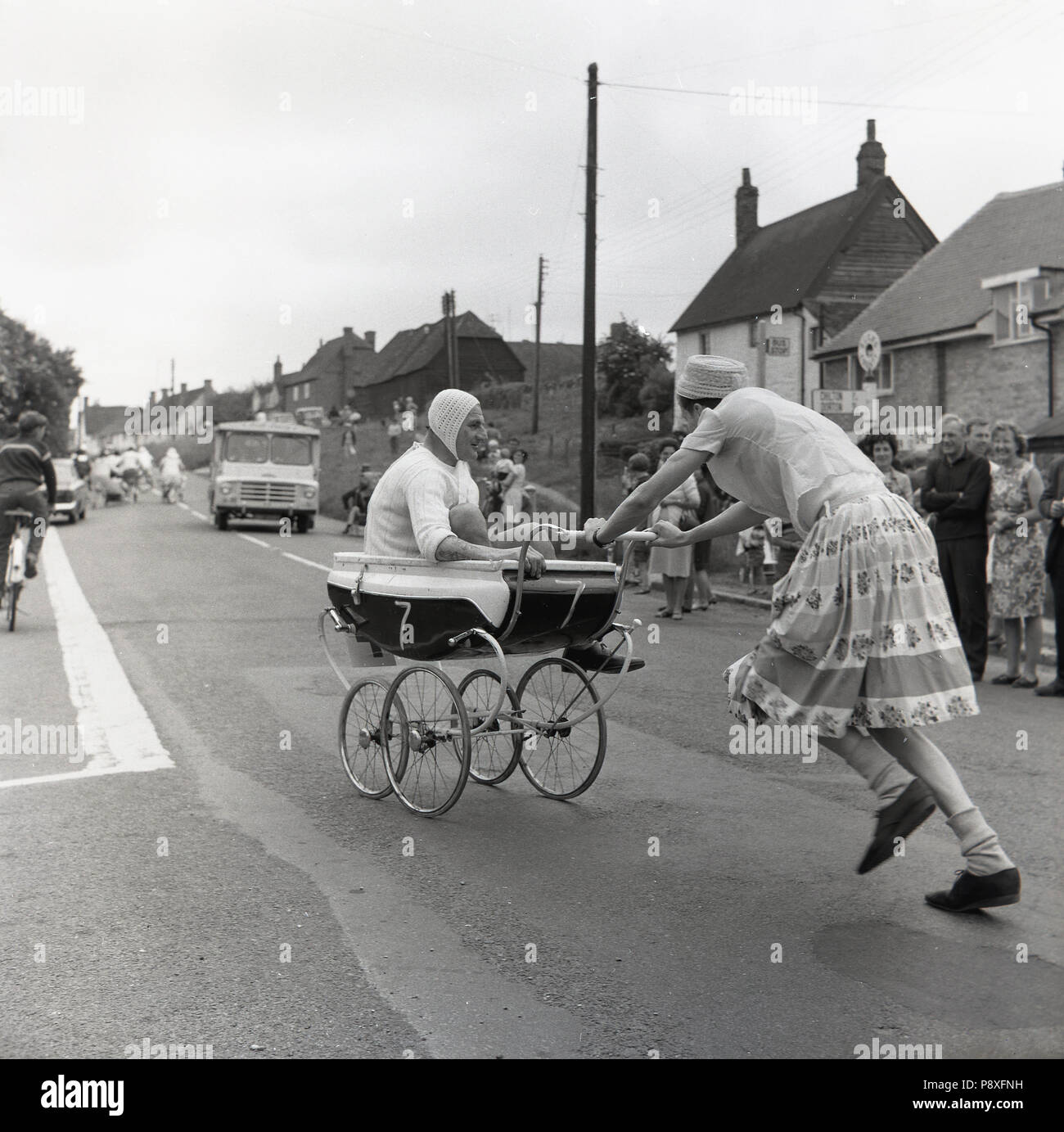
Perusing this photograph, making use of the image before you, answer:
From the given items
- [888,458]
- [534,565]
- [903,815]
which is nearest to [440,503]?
[534,565]

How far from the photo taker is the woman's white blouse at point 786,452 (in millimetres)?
4680

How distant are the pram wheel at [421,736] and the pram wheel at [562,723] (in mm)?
407

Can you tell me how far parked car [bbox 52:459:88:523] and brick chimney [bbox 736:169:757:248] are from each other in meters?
34.5

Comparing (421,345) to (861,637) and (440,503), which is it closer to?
(440,503)

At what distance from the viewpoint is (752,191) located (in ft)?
195

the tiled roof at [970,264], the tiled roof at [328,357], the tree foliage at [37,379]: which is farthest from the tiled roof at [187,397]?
the tiled roof at [970,264]

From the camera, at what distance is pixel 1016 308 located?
30.6 m

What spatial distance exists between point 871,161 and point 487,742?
48195 millimetres

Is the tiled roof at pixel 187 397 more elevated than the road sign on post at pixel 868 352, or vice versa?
the tiled roof at pixel 187 397

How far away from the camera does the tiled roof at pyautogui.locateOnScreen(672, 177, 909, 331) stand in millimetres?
49312

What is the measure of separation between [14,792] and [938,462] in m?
7.63

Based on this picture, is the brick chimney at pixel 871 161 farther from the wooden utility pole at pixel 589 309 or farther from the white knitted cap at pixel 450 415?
the white knitted cap at pixel 450 415
